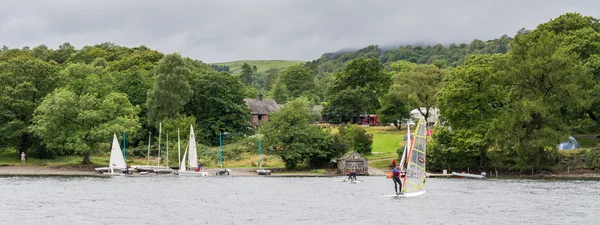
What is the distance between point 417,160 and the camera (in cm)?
5897

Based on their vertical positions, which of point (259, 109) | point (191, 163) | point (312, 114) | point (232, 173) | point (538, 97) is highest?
point (259, 109)

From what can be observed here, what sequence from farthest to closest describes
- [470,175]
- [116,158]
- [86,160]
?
[86,160] < [116,158] < [470,175]

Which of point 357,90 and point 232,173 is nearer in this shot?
point 232,173

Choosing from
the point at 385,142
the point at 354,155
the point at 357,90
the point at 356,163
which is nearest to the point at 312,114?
the point at 354,155

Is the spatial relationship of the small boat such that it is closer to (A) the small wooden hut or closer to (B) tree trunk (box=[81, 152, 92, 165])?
(A) the small wooden hut

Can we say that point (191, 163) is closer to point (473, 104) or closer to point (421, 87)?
point (473, 104)

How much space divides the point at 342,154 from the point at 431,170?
37.6 feet

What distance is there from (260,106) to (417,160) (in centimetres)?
10559

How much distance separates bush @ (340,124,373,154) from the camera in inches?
4279

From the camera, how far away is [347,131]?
109438mm

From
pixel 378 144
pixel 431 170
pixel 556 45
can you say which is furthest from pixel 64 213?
pixel 378 144

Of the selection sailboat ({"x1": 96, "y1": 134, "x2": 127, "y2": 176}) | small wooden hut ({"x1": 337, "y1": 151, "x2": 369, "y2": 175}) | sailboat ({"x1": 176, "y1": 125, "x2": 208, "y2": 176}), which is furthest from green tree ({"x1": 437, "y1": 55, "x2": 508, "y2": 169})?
sailboat ({"x1": 96, "y1": 134, "x2": 127, "y2": 176})

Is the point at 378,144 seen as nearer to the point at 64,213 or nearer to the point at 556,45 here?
the point at 556,45

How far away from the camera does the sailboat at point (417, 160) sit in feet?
188
